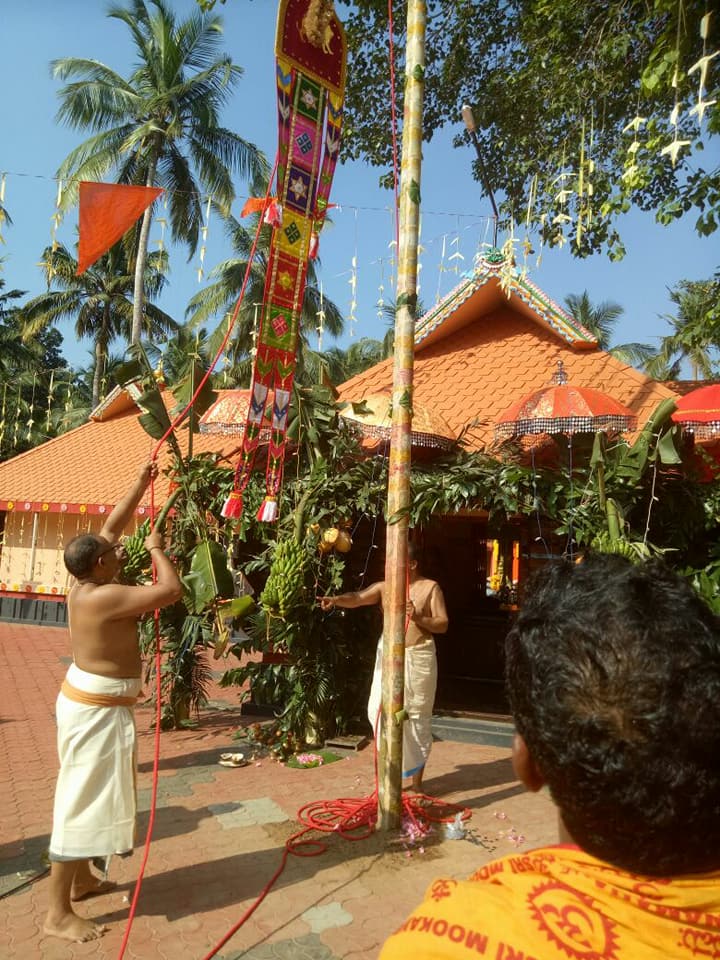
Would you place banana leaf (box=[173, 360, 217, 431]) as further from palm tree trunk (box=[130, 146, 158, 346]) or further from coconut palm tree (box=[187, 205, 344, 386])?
coconut palm tree (box=[187, 205, 344, 386])

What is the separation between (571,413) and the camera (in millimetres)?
6465

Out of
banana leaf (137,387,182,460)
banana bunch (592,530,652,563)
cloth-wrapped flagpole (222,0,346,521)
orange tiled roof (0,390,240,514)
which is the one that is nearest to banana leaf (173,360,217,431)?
banana leaf (137,387,182,460)

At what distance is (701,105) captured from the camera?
153 inches

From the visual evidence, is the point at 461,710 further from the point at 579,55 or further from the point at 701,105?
the point at 579,55

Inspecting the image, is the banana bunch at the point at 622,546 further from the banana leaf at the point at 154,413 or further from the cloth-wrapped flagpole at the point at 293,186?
the banana leaf at the point at 154,413

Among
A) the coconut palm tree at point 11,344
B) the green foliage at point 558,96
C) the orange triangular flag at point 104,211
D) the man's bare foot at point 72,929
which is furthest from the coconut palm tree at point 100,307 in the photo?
the man's bare foot at point 72,929

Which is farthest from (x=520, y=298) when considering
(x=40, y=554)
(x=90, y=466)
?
(x=40, y=554)

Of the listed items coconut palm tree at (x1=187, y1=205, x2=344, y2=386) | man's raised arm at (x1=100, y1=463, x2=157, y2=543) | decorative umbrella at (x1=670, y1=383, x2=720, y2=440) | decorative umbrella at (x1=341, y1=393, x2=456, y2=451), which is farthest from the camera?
coconut palm tree at (x1=187, y1=205, x2=344, y2=386)

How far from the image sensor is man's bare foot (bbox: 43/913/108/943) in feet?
11.3

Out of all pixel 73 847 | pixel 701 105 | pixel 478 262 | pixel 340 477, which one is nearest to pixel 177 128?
pixel 478 262

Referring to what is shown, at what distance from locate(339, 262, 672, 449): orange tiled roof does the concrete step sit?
3.11 m

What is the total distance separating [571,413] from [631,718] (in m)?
5.78

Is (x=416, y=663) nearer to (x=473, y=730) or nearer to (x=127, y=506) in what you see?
(x=473, y=730)

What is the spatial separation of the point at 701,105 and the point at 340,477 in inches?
Result: 158
